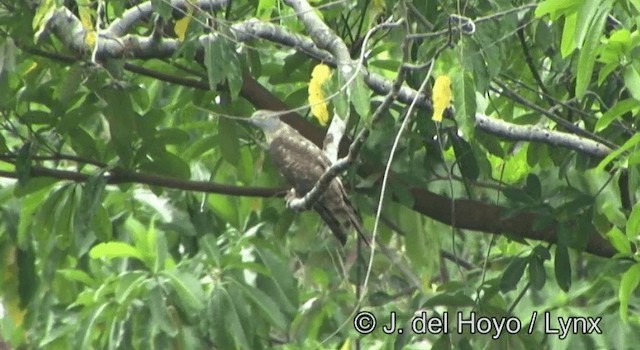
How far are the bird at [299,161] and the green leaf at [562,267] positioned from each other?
0.65m

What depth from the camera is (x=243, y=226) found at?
5.07 metres

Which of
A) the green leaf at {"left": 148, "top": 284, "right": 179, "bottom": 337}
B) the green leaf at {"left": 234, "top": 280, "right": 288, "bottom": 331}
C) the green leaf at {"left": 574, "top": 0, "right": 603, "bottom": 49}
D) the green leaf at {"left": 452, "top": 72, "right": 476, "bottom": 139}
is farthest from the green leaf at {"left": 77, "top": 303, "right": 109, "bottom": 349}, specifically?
the green leaf at {"left": 574, "top": 0, "right": 603, "bottom": 49}

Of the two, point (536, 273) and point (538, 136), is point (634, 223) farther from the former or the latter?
point (536, 273)

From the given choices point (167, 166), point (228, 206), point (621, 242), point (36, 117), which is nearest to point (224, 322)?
point (167, 166)

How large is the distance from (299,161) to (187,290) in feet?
2.07

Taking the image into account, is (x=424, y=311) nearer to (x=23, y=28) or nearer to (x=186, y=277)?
(x=186, y=277)

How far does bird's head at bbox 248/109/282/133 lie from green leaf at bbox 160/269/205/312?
58 cm

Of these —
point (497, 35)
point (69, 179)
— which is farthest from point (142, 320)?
point (497, 35)

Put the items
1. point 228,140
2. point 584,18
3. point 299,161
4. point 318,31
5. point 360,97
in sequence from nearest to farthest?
1. point 584,18
2. point 360,97
3. point 318,31
4. point 228,140
5. point 299,161

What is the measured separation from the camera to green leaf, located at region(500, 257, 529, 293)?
419cm

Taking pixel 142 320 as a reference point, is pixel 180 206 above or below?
above

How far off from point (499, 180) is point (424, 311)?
63 centimetres

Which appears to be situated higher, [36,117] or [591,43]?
[591,43]

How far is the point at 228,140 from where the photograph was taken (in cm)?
444
